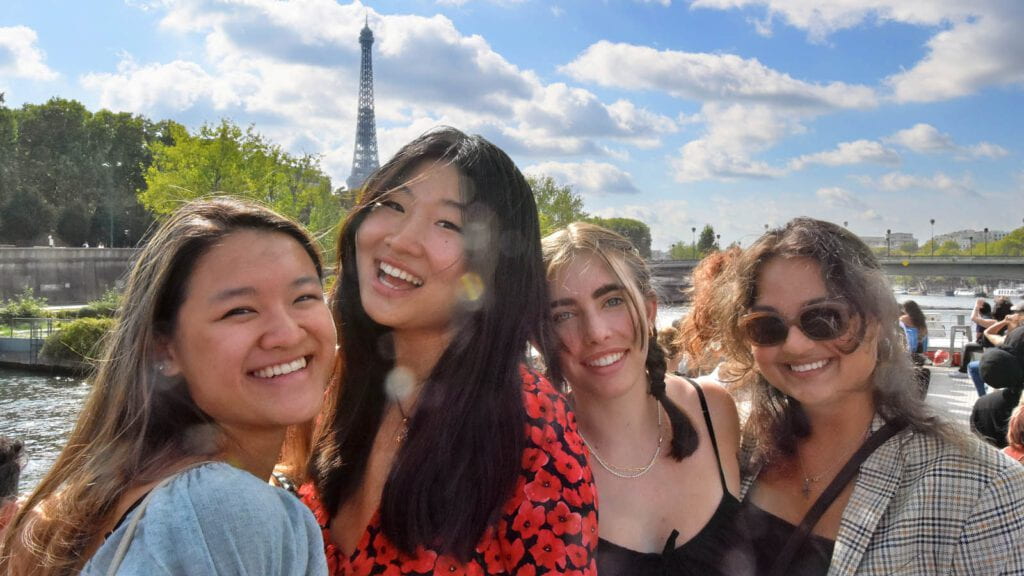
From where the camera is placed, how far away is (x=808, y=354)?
2.16m

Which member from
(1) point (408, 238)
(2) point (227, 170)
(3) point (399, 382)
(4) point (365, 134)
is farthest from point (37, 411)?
(4) point (365, 134)

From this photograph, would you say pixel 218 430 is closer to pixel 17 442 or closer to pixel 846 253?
pixel 846 253

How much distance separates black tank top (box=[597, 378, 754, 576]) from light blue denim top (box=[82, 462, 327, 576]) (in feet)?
3.56

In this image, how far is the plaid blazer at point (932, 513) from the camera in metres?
1.84

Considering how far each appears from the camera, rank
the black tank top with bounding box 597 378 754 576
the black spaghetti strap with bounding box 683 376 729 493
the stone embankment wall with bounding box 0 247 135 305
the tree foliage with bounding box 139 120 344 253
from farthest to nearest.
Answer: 1. the stone embankment wall with bounding box 0 247 135 305
2. the tree foliage with bounding box 139 120 344 253
3. the black spaghetti strap with bounding box 683 376 729 493
4. the black tank top with bounding box 597 378 754 576

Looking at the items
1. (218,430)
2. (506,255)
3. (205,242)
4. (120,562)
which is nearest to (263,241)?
(205,242)

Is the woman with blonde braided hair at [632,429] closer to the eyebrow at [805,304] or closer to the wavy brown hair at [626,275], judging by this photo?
the wavy brown hair at [626,275]

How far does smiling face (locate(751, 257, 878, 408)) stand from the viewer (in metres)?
2.15

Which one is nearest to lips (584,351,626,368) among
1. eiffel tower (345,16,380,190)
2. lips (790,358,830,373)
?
lips (790,358,830,373)

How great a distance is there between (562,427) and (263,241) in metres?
0.77

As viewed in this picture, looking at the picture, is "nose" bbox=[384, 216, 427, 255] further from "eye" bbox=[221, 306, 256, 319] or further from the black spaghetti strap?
the black spaghetti strap

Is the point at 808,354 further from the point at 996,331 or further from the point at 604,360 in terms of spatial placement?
the point at 996,331

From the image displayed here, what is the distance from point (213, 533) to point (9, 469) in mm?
2265

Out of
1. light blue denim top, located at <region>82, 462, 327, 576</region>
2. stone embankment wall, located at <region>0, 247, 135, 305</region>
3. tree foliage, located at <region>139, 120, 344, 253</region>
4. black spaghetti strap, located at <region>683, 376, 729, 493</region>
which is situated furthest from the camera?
stone embankment wall, located at <region>0, 247, 135, 305</region>
